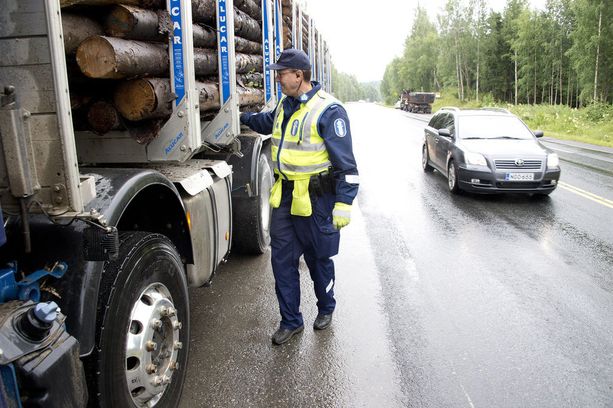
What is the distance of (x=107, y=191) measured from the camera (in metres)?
2.35

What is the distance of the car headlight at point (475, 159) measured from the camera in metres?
9.05

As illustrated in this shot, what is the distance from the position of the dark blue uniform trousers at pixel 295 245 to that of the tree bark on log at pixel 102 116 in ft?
4.21

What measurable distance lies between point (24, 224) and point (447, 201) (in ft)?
26.5

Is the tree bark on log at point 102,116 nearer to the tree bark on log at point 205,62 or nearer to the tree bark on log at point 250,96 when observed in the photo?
the tree bark on log at point 205,62

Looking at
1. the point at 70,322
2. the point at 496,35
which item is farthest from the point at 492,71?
the point at 70,322

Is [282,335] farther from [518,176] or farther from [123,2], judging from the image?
[518,176]

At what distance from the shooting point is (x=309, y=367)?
362 cm

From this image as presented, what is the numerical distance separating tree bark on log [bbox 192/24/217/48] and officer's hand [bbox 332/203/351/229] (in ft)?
5.93

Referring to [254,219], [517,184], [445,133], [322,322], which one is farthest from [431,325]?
[445,133]

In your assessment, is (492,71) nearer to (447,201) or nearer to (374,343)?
(447,201)

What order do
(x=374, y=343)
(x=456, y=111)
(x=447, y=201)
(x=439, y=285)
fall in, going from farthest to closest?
(x=456, y=111), (x=447, y=201), (x=439, y=285), (x=374, y=343)

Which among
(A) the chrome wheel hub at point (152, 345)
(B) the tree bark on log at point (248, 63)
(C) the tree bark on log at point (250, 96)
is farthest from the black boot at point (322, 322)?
(B) the tree bark on log at point (248, 63)

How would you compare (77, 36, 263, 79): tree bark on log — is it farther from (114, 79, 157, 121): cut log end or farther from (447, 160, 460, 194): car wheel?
(447, 160, 460, 194): car wheel

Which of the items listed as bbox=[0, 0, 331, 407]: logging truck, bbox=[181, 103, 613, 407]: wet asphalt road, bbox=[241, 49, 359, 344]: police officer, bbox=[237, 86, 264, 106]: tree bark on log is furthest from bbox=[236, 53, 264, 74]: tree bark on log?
bbox=[181, 103, 613, 407]: wet asphalt road
